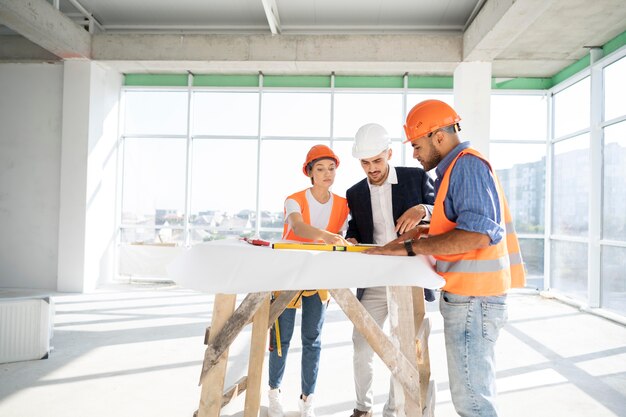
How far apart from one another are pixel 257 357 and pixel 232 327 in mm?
470

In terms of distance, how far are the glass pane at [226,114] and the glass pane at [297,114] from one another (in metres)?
0.25

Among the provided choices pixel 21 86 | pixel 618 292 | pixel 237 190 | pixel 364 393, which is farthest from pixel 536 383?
pixel 21 86

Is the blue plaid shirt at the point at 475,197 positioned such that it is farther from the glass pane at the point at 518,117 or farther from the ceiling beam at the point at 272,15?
the glass pane at the point at 518,117

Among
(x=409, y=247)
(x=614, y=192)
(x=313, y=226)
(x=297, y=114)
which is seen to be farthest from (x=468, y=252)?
(x=297, y=114)

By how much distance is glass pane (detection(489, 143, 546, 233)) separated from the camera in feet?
28.1

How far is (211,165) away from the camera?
8812mm

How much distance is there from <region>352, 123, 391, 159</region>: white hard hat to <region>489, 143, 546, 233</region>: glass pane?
695cm

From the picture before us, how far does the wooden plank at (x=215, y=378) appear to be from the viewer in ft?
5.65

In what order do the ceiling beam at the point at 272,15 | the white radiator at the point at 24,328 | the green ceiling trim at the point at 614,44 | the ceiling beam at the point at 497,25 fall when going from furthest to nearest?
the green ceiling trim at the point at 614,44 < the ceiling beam at the point at 272,15 < the ceiling beam at the point at 497,25 < the white radiator at the point at 24,328

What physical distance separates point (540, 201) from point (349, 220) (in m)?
7.25

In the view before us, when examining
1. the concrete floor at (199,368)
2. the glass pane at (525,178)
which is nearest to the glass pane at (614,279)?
the concrete floor at (199,368)

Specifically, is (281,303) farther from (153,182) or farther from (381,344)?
(153,182)

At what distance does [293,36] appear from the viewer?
7.23 m

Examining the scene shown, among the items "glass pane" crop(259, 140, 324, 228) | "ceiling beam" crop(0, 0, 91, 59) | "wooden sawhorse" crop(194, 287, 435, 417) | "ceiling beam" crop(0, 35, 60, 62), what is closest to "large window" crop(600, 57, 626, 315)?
"glass pane" crop(259, 140, 324, 228)
